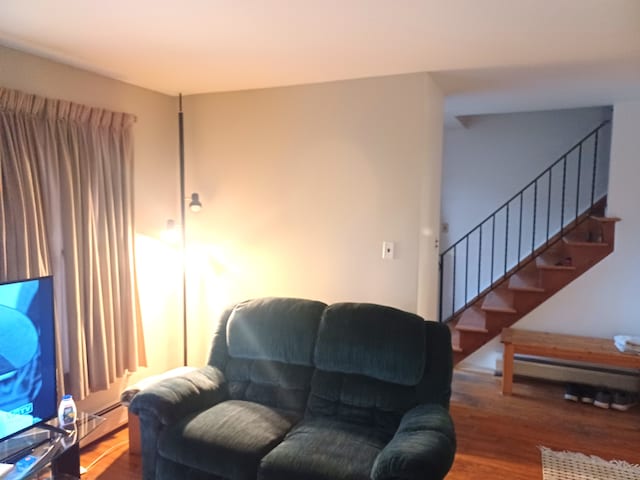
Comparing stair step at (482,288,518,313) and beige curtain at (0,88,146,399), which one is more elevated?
beige curtain at (0,88,146,399)

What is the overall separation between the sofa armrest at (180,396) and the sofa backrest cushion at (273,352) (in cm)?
12

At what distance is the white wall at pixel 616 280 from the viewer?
12.9 ft

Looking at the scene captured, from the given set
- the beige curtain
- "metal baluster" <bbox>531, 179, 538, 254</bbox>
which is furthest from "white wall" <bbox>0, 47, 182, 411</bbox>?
"metal baluster" <bbox>531, 179, 538, 254</bbox>

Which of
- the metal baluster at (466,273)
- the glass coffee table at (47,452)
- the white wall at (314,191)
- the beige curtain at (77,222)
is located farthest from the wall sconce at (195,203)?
the metal baluster at (466,273)

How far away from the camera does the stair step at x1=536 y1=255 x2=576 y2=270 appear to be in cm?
413

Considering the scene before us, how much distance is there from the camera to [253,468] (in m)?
2.12

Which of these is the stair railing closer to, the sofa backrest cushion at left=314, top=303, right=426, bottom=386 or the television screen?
the sofa backrest cushion at left=314, top=303, right=426, bottom=386

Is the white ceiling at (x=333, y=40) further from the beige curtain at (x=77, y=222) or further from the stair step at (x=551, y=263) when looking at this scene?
the stair step at (x=551, y=263)

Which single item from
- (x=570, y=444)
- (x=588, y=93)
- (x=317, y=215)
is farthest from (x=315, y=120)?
(x=570, y=444)

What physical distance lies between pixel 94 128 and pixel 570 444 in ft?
11.8

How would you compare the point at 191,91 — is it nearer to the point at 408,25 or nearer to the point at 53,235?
the point at 53,235

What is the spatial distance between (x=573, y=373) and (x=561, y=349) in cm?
58

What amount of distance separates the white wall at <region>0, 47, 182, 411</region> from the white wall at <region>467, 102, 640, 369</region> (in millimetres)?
3190

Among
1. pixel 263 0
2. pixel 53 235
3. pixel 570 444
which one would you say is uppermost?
pixel 263 0
